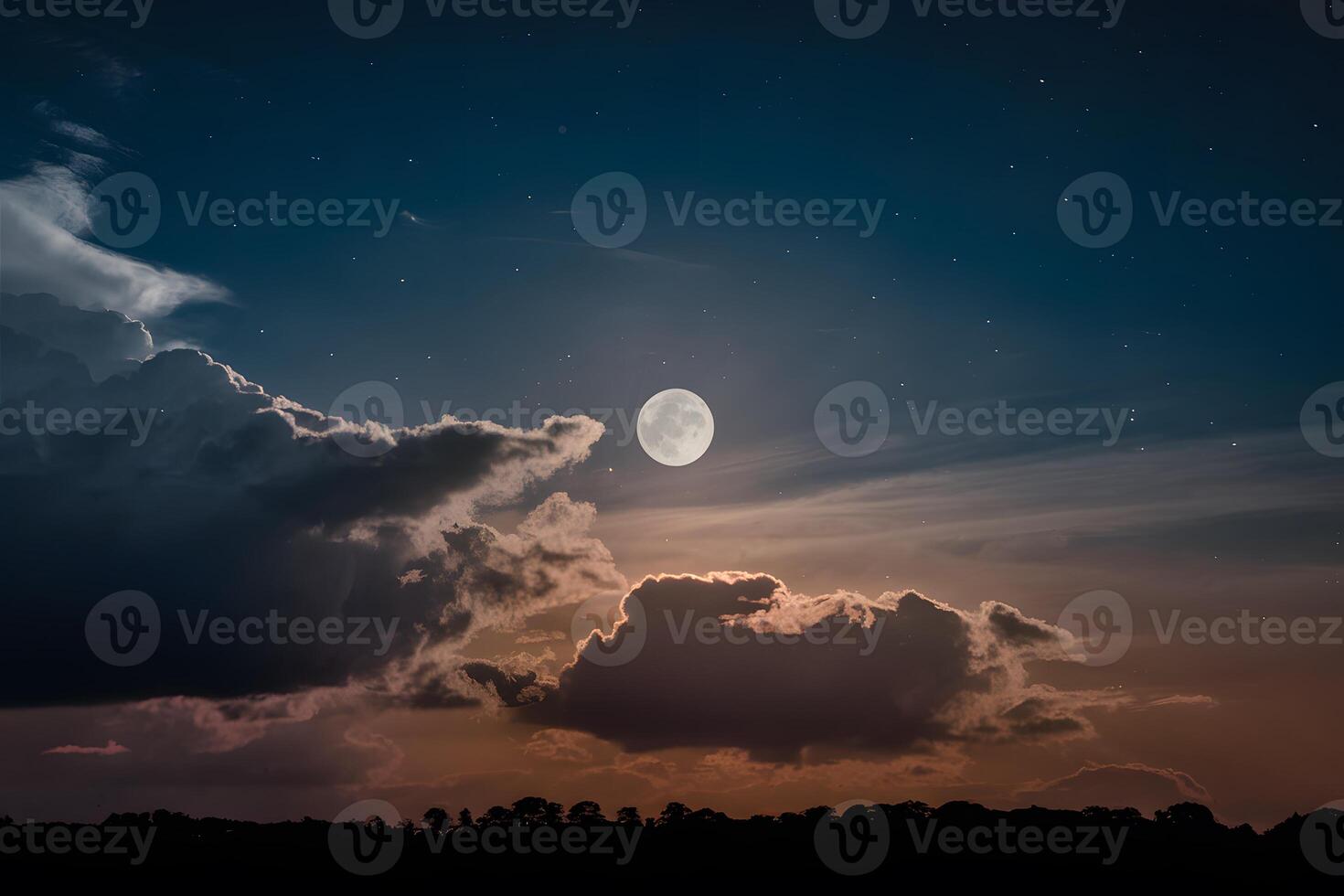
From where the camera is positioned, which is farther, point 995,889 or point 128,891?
point 995,889

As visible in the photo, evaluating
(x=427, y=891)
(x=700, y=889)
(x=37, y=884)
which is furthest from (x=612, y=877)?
(x=37, y=884)

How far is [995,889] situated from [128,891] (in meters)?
180

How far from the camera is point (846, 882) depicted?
19775cm

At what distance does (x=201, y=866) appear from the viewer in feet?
646

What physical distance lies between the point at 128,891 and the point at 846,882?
147 m

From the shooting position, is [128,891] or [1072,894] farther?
[1072,894]

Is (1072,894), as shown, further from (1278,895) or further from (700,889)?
(700,889)

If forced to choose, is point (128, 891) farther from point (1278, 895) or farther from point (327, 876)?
point (1278, 895)

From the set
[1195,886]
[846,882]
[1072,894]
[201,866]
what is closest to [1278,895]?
[1195,886]

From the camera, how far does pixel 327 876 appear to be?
196 metres

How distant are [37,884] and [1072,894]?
218840 mm

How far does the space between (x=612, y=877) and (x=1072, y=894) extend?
331 feet

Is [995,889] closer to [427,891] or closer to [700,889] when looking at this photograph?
[700,889]

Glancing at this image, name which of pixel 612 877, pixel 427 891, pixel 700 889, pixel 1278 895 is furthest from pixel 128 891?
pixel 1278 895
